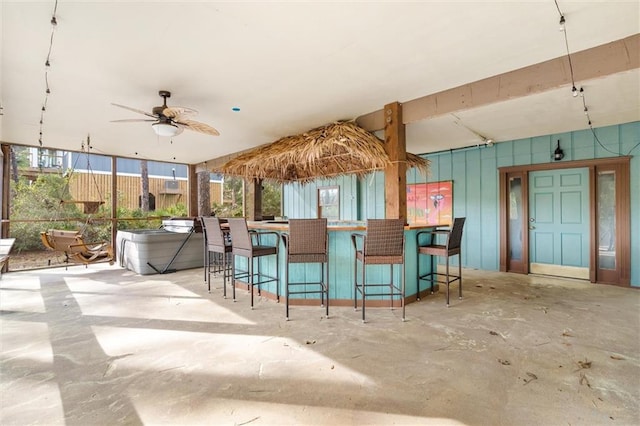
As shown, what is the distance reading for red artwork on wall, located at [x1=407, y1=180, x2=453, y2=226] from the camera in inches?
263

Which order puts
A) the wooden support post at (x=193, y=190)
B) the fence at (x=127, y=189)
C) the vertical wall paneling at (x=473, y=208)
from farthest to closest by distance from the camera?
the wooden support post at (x=193, y=190) → the fence at (x=127, y=189) → the vertical wall paneling at (x=473, y=208)

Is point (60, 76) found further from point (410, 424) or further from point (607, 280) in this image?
point (607, 280)

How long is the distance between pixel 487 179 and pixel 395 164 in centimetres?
323

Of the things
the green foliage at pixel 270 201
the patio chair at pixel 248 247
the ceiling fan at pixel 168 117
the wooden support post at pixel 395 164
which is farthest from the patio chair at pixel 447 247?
the green foliage at pixel 270 201

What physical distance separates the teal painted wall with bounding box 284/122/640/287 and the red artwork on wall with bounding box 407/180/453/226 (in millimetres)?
127

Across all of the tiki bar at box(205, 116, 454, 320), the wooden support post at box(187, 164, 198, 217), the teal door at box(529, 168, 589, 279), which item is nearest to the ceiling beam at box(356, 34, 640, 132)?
the tiki bar at box(205, 116, 454, 320)

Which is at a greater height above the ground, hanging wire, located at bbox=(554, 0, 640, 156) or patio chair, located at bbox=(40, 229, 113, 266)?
hanging wire, located at bbox=(554, 0, 640, 156)

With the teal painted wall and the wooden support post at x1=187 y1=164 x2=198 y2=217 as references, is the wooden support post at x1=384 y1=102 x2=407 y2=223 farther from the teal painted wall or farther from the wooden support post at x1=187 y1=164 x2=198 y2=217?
the wooden support post at x1=187 y1=164 x2=198 y2=217

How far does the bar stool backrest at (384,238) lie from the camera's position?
323 centimetres

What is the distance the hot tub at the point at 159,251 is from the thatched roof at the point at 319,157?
1.67 m

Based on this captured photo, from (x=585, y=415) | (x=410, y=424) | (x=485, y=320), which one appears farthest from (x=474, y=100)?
(x=410, y=424)

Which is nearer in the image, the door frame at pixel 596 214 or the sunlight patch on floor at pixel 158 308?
the sunlight patch on floor at pixel 158 308

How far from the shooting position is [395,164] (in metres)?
4.05

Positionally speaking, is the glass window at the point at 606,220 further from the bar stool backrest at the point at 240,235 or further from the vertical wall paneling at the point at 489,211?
the bar stool backrest at the point at 240,235
